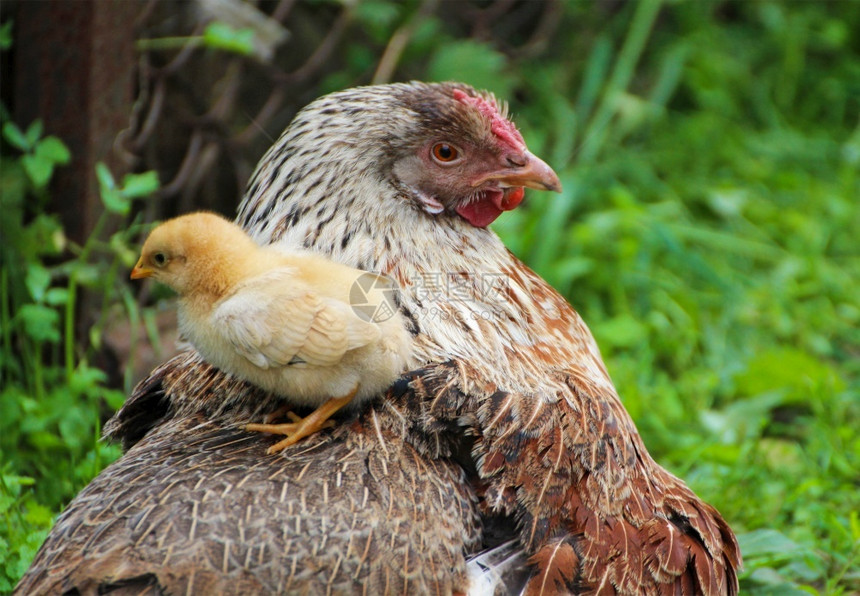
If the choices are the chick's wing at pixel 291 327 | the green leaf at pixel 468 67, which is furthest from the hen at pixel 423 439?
the green leaf at pixel 468 67

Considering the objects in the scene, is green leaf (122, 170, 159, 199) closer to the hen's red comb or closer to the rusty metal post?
the rusty metal post

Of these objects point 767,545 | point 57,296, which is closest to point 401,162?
point 57,296

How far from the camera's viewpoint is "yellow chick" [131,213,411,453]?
2385 millimetres

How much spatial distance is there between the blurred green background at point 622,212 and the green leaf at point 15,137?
1cm

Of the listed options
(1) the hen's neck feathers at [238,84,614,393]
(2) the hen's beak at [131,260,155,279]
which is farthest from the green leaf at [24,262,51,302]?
(2) the hen's beak at [131,260,155,279]

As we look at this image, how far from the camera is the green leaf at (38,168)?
12.2 ft

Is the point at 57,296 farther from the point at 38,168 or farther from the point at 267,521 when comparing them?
the point at 267,521

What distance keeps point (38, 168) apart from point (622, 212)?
3.10 m

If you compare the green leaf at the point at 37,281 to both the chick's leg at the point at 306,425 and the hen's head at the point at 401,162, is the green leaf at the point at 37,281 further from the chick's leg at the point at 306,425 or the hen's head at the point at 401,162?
the chick's leg at the point at 306,425

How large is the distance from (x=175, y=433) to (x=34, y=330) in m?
1.36

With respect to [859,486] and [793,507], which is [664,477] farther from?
[859,486]

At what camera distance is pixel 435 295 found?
276 cm

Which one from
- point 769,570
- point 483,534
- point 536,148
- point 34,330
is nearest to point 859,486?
point 769,570

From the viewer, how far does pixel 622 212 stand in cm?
556
